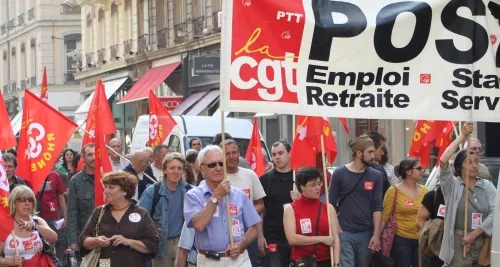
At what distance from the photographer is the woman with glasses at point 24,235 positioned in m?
10.5

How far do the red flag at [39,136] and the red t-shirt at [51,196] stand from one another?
12.7 inches

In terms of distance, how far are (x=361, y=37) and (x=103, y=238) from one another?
2586 mm

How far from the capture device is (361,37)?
9.08 meters

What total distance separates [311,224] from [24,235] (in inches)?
96.4

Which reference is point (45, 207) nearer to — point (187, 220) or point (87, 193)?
point (87, 193)

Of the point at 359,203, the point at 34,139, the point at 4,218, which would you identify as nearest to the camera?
the point at 4,218

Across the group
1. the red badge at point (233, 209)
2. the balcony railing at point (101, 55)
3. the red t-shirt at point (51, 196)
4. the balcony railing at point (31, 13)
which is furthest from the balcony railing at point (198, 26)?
the red badge at point (233, 209)

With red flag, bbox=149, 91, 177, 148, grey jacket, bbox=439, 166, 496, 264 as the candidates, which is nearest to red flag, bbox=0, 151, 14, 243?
grey jacket, bbox=439, 166, 496, 264

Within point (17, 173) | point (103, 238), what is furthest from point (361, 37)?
point (17, 173)

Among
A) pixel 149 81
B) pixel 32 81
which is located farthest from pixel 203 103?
pixel 32 81

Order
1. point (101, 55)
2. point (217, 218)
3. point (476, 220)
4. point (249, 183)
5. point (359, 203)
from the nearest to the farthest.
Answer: point (217, 218) → point (476, 220) → point (359, 203) → point (249, 183) → point (101, 55)

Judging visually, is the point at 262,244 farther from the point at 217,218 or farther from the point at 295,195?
the point at 217,218

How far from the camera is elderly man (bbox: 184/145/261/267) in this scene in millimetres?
9477

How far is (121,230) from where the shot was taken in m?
9.91
